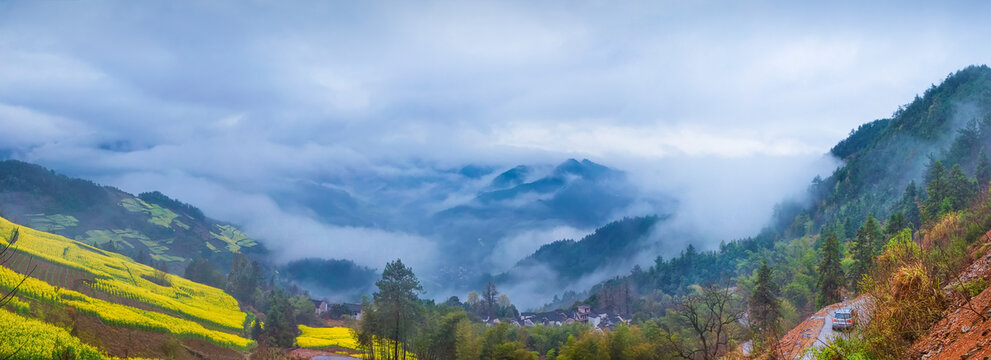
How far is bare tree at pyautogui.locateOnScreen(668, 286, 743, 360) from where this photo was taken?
2219cm

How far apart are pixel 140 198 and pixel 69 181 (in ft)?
96.2

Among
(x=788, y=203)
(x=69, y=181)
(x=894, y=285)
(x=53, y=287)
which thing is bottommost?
(x=894, y=285)

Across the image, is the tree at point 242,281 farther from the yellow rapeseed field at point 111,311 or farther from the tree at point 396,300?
the yellow rapeseed field at point 111,311

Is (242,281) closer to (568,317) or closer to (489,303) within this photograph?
(489,303)

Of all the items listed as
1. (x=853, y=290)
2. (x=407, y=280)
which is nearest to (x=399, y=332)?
(x=407, y=280)

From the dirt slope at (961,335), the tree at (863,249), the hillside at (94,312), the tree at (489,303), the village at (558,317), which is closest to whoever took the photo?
the dirt slope at (961,335)

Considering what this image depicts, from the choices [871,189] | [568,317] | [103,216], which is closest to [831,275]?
[568,317]

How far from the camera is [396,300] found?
44875mm

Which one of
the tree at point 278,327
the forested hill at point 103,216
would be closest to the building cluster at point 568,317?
the tree at point 278,327

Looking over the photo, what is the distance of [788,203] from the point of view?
159 m

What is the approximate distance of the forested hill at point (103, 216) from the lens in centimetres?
10508

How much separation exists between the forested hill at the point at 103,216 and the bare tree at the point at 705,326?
302ft

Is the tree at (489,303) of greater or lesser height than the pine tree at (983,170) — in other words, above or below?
below

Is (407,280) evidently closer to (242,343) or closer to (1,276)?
(242,343)
